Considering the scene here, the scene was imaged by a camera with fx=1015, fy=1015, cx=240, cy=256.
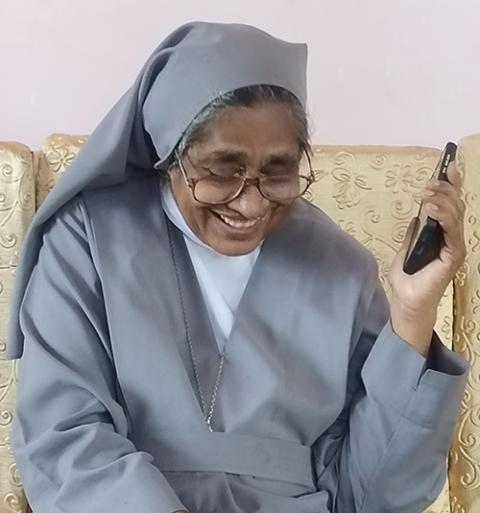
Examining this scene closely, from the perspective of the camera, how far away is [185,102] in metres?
1.32

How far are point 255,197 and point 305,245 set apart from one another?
22 cm

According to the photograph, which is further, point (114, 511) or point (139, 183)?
point (139, 183)

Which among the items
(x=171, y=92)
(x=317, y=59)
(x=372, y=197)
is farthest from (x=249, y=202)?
(x=317, y=59)

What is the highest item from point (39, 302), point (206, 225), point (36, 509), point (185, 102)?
point (185, 102)

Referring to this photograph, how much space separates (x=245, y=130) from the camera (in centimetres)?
132

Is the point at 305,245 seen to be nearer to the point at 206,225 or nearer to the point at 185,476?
the point at 206,225

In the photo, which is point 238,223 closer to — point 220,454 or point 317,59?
point 220,454

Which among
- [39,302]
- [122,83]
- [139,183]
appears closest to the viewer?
[39,302]

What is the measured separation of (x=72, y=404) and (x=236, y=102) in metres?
0.45

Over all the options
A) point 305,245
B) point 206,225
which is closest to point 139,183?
point 206,225

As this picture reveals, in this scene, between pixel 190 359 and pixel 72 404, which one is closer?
pixel 72 404

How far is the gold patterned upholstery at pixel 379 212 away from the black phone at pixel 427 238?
1.21 ft

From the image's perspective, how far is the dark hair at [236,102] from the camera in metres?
1.31

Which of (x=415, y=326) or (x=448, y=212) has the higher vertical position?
(x=448, y=212)
